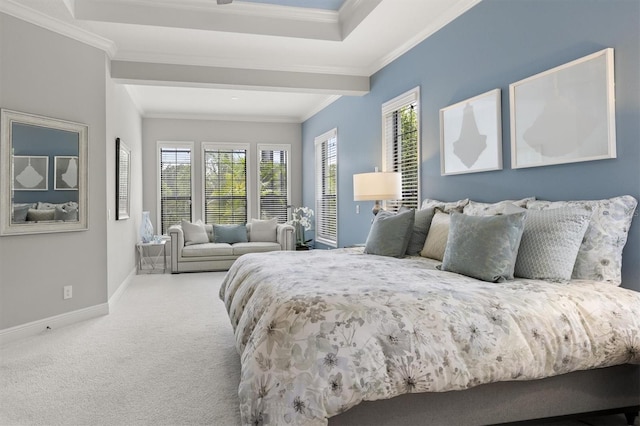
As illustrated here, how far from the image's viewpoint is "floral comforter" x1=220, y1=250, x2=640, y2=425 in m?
1.74

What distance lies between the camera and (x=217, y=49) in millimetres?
4820

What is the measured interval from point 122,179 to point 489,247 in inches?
189

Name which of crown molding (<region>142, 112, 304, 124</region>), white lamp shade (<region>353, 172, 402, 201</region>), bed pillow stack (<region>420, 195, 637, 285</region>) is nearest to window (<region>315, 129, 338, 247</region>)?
crown molding (<region>142, 112, 304, 124</region>)

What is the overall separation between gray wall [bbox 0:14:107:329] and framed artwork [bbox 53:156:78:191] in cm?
20

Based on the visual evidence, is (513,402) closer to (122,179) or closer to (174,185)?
(122,179)

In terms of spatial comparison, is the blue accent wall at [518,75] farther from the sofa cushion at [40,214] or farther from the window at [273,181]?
the window at [273,181]

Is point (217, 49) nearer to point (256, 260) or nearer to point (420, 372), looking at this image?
point (256, 260)

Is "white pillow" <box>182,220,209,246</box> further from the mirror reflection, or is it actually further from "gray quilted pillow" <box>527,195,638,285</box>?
"gray quilted pillow" <box>527,195,638,285</box>

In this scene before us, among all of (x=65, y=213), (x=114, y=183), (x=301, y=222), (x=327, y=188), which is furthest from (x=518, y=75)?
(x=301, y=222)

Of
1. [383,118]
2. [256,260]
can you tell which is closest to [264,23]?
[383,118]

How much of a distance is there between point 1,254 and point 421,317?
3.46 meters

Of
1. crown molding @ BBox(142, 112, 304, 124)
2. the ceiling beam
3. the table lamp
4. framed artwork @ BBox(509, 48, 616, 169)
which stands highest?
crown molding @ BBox(142, 112, 304, 124)

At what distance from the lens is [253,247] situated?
731cm

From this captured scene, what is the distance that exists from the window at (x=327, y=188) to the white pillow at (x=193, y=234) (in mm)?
2022
